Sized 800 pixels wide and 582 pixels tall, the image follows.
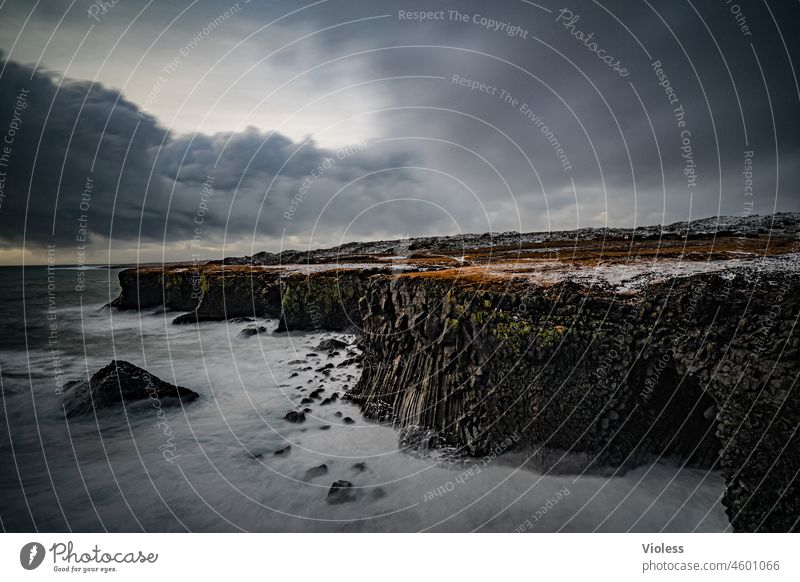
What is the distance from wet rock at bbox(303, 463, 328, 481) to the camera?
8.17 metres

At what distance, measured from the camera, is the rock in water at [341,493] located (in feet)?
23.9

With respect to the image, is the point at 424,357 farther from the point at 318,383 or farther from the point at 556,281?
the point at 318,383

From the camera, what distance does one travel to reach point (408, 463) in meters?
8.35

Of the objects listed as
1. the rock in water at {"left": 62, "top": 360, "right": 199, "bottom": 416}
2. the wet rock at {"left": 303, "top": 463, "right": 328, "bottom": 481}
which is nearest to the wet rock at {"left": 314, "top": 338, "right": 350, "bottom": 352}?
the rock in water at {"left": 62, "top": 360, "right": 199, "bottom": 416}

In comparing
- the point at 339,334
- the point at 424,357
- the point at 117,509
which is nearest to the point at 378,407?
the point at 424,357

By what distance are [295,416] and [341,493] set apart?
442 centimetres

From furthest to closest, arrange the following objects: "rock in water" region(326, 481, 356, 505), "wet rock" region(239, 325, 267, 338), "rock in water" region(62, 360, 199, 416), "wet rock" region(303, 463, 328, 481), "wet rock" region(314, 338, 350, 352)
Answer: "wet rock" region(239, 325, 267, 338)
"wet rock" region(314, 338, 350, 352)
"rock in water" region(62, 360, 199, 416)
"wet rock" region(303, 463, 328, 481)
"rock in water" region(326, 481, 356, 505)

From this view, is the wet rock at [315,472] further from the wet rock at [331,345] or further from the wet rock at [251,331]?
the wet rock at [251,331]

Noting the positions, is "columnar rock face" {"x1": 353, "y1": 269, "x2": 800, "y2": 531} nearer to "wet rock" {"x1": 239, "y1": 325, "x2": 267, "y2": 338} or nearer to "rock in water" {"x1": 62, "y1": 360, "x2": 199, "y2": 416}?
"rock in water" {"x1": 62, "y1": 360, "x2": 199, "y2": 416}
